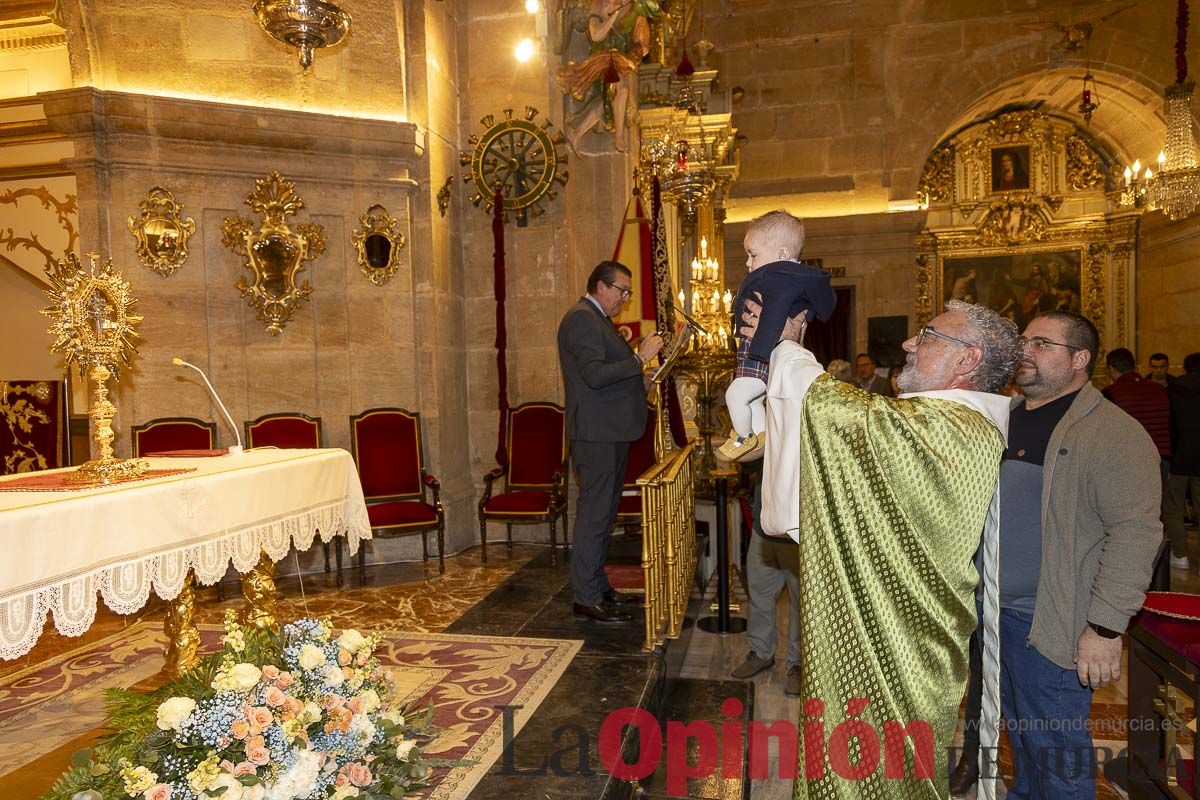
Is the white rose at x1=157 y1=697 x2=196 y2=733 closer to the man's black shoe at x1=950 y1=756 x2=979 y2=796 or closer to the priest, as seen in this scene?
the priest

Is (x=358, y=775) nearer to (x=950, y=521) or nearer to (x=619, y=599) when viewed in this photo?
(x=950, y=521)

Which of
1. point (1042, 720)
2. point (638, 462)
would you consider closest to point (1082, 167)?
point (638, 462)

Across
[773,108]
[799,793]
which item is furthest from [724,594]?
[773,108]

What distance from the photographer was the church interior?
124 inches

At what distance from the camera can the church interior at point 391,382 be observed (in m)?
3.14

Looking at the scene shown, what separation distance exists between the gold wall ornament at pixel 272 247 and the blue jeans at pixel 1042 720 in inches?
220

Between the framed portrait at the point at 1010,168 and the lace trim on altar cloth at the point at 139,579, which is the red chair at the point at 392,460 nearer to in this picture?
the lace trim on altar cloth at the point at 139,579

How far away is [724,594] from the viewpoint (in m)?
5.06

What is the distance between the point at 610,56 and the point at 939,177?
11916mm

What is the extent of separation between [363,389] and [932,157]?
13544 mm

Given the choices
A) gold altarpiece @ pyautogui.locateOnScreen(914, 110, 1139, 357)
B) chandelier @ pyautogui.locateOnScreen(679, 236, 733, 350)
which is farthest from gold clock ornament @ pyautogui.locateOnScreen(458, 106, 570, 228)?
gold altarpiece @ pyautogui.locateOnScreen(914, 110, 1139, 357)

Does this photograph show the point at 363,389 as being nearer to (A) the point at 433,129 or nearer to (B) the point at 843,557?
(A) the point at 433,129

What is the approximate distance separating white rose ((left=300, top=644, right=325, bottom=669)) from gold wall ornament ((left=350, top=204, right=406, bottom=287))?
4.90m

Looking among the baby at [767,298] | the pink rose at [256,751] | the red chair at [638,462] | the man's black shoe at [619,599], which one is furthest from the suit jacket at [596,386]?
the pink rose at [256,751]
